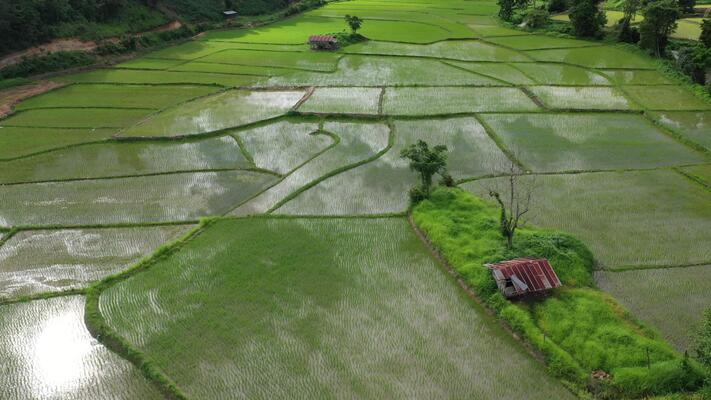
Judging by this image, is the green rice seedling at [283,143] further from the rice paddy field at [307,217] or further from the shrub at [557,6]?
the shrub at [557,6]

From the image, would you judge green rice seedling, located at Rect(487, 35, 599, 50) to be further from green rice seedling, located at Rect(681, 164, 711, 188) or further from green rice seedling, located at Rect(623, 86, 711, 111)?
green rice seedling, located at Rect(681, 164, 711, 188)

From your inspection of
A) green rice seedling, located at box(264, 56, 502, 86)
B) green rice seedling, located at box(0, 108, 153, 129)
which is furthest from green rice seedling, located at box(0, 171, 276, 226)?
green rice seedling, located at box(264, 56, 502, 86)

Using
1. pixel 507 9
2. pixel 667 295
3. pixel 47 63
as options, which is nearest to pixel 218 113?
pixel 47 63

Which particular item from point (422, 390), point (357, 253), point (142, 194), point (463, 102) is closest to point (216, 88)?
point (142, 194)

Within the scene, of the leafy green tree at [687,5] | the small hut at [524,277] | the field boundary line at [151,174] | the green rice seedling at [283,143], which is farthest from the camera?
the leafy green tree at [687,5]

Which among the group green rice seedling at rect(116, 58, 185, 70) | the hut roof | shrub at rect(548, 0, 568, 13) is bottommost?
green rice seedling at rect(116, 58, 185, 70)

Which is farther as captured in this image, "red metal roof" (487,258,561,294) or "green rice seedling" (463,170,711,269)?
"green rice seedling" (463,170,711,269)

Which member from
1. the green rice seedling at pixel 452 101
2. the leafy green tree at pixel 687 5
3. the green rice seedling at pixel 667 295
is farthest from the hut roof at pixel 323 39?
the leafy green tree at pixel 687 5
